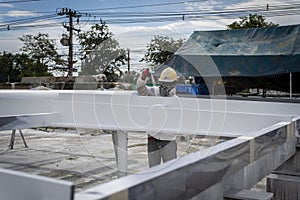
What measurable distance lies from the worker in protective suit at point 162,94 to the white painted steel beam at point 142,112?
90 mm

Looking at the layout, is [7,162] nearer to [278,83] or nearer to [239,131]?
[239,131]

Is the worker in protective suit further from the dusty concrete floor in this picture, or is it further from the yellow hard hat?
the dusty concrete floor

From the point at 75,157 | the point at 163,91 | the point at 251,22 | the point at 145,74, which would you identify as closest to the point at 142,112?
the point at 145,74

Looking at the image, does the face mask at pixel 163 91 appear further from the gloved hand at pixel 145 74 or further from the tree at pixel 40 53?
the tree at pixel 40 53

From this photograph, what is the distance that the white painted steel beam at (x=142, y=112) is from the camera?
6.18ft

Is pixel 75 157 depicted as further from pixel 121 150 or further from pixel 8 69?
pixel 8 69

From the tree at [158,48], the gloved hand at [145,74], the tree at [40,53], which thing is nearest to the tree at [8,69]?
the tree at [40,53]

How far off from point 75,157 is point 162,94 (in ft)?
9.90

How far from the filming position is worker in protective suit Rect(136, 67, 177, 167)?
2.30 meters

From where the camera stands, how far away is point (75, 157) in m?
5.20

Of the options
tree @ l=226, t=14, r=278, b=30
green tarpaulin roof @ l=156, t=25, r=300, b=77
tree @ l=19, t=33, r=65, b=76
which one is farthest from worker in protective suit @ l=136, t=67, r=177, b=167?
tree @ l=19, t=33, r=65, b=76

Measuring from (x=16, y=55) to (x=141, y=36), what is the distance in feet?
95.6

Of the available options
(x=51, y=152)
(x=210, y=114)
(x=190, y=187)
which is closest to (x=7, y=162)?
(x=51, y=152)

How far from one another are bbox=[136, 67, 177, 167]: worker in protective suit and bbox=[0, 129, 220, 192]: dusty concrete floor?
1.41 ft
